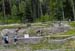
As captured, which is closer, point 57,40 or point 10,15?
point 57,40

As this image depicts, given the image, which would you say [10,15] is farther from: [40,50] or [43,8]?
[40,50]

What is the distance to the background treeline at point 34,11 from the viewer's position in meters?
85.4

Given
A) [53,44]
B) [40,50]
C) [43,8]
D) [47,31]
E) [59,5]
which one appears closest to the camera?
[40,50]

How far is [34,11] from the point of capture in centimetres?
9112

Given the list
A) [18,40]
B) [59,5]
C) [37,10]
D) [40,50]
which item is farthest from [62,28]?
[37,10]

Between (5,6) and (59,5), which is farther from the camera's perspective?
(5,6)

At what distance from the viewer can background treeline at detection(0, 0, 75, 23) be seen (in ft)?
280

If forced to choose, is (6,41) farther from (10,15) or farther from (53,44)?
(10,15)

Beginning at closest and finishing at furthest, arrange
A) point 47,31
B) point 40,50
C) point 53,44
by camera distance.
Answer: point 40,50 < point 53,44 < point 47,31

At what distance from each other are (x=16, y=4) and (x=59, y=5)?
18.7 metres

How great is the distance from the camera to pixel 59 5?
8662 centimetres

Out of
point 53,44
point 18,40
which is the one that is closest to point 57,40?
point 53,44

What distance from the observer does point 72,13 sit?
89.1m

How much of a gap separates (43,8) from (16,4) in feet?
32.4
